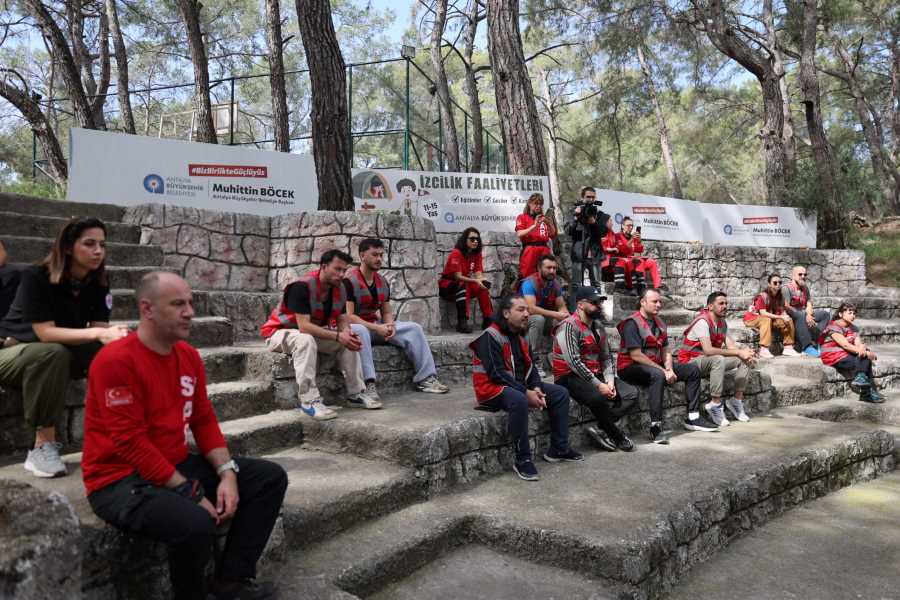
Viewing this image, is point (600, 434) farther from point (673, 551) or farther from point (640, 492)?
point (673, 551)

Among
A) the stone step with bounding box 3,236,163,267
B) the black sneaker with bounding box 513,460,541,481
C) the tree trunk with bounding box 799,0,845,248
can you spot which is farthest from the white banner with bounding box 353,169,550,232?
the tree trunk with bounding box 799,0,845,248

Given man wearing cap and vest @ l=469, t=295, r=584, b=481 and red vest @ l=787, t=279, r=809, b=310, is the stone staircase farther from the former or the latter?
red vest @ l=787, t=279, r=809, b=310

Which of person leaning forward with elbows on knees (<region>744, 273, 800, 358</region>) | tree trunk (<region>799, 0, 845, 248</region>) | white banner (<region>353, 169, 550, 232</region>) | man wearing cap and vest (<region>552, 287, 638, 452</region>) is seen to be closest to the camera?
man wearing cap and vest (<region>552, 287, 638, 452</region>)

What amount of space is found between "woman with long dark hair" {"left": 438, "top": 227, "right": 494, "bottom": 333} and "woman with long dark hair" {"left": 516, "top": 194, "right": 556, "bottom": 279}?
0.54 m

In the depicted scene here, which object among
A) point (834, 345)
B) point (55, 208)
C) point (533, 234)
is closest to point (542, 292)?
point (533, 234)

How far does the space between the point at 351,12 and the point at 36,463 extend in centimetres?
2674

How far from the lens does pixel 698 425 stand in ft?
18.4

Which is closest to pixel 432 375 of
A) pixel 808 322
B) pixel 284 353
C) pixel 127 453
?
pixel 284 353

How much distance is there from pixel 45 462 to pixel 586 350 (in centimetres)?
357

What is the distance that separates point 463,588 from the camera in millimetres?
2896

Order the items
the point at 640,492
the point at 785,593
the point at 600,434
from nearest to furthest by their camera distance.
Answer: the point at 785,593, the point at 640,492, the point at 600,434

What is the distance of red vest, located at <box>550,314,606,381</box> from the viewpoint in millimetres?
4969

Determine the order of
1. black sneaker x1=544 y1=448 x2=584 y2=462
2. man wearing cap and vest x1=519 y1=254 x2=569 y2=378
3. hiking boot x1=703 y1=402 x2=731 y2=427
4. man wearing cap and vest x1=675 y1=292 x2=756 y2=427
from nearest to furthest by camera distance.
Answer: black sneaker x1=544 y1=448 x2=584 y2=462, hiking boot x1=703 y1=402 x2=731 y2=427, man wearing cap and vest x1=675 y1=292 x2=756 y2=427, man wearing cap and vest x1=519 y1=254 x2=569 y2=378

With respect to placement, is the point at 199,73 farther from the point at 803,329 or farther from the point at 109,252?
the point at 803,329
